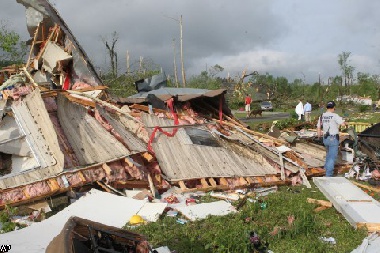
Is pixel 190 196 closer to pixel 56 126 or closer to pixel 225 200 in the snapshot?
pixel 225 200

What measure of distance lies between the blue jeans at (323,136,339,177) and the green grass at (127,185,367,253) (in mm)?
2266

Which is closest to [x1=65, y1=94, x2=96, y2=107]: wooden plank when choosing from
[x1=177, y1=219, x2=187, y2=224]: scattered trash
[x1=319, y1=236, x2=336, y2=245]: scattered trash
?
[x1=177, y1=219, x2=187, y2=224]: scattered trash

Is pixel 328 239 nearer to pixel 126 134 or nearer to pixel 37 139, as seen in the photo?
pixel 126 134

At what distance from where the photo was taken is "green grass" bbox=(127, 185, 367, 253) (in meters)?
5.19

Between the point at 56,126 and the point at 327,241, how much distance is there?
5732 mm

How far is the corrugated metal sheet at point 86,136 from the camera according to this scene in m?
7.87

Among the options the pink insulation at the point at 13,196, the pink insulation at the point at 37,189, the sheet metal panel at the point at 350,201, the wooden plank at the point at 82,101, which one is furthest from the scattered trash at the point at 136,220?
the wooden plank at the point at 82,101

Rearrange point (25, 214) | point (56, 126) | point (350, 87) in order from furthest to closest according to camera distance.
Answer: point (350, 87) → point (56, 126) → point (25, 214)

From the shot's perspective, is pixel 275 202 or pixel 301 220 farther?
pixel 275 202

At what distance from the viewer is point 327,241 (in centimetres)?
557

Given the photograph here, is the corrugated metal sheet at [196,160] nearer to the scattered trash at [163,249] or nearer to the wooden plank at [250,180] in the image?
the wooden plank at [250,180]

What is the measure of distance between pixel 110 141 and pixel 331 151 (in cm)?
509

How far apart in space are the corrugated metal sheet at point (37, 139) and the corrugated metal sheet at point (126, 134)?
1.49 m

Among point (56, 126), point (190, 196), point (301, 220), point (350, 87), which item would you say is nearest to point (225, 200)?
point (190, 196)
